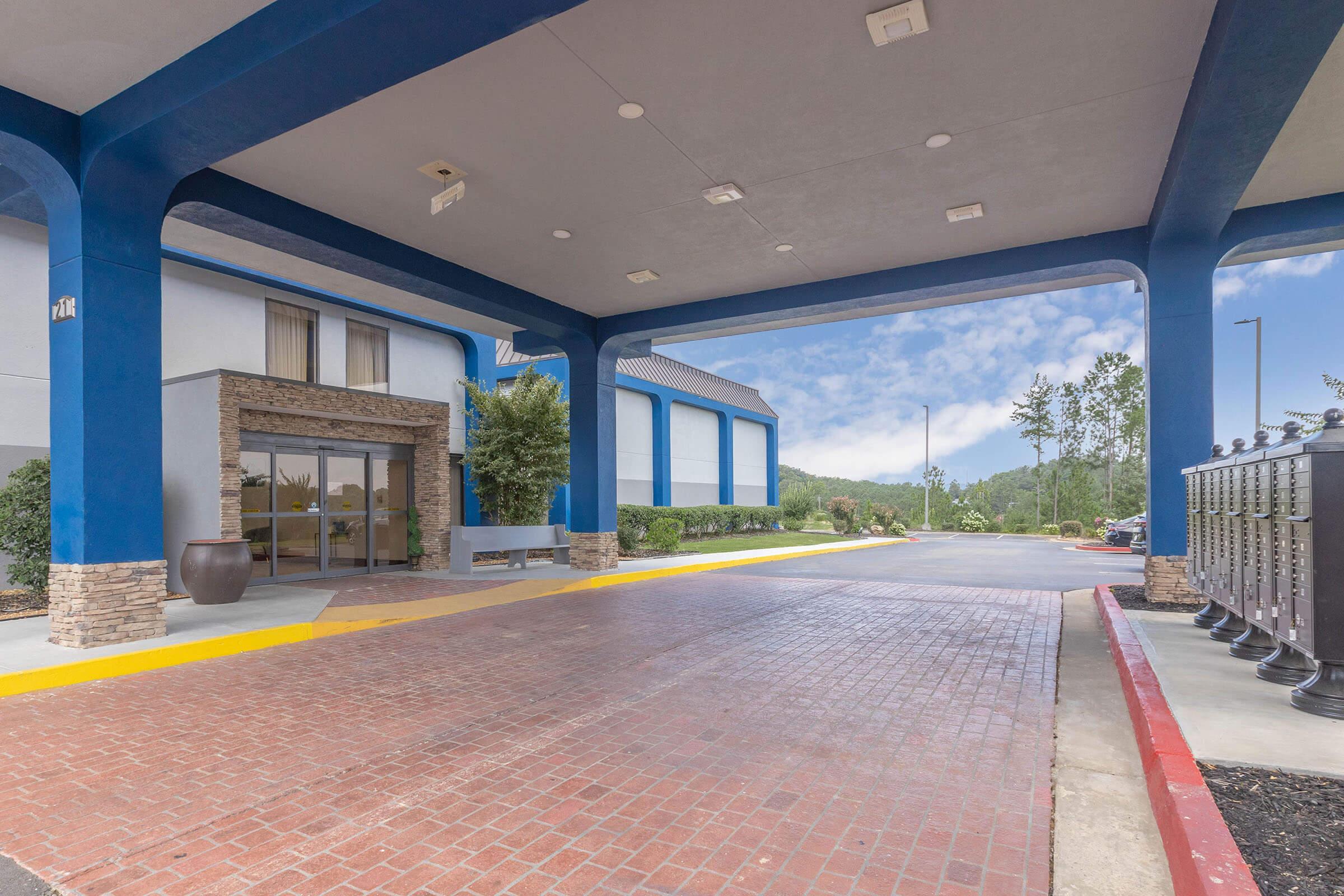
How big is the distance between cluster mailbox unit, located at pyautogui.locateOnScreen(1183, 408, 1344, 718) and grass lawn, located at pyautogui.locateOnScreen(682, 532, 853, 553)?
1340 cm

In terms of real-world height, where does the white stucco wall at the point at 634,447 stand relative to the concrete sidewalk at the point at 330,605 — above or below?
above

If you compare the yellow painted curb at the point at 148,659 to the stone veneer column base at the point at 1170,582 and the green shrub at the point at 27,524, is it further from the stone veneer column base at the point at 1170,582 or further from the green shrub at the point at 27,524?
the stone veneer column base at the point at 1170,582

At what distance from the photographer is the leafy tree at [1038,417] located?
39406 mm

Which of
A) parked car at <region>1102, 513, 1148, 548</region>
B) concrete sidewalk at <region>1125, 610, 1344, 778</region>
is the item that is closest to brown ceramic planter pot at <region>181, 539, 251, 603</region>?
concrete sidewalk at <region>1125, 610, 1344, 778</region>

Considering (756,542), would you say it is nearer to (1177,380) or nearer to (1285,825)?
(1177,380)

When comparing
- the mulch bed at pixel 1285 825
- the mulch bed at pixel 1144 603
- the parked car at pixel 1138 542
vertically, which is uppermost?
the mulch bed at pixel 1285 825

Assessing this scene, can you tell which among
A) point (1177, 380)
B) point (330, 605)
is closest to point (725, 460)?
point (1177, 380)

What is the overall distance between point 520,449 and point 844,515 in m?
18.6

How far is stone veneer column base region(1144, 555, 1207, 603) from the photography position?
876cm

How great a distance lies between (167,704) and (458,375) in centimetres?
1258

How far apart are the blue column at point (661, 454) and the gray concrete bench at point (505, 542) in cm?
1005

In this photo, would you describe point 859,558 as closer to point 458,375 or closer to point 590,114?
point 458,375

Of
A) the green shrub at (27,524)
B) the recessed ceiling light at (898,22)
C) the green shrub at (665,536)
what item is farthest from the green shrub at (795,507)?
the recessed ceiling light at (898,22)

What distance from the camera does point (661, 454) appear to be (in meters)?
25.6
